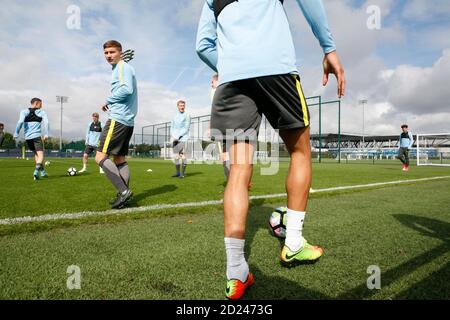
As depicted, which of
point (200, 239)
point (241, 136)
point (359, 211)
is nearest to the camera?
point (241, 136)

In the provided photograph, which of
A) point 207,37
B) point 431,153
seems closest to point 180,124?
point 207,37

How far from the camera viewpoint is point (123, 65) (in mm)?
4230

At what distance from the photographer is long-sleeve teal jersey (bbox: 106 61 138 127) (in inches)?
163

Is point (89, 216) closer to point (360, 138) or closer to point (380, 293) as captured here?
point (380, 293)

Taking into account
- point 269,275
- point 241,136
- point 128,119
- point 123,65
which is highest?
point 123,65

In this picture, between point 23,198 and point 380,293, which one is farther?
point 23,198

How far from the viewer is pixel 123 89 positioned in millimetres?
4148

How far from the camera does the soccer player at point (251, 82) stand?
1715mm

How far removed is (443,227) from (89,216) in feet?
12.0

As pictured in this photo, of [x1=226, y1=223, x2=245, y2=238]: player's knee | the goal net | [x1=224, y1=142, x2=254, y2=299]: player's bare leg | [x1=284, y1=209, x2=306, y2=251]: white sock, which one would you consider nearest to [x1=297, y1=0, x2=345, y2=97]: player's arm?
[x1=224, y1=142, x2=254, y2=299]: player's bare leg

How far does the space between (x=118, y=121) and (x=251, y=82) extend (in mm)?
2929

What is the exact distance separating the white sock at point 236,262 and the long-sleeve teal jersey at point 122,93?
3.10 meters

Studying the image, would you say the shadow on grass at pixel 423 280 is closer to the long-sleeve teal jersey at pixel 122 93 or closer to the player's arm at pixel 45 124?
the long-sleeve teal jersey at pixel 122 93
